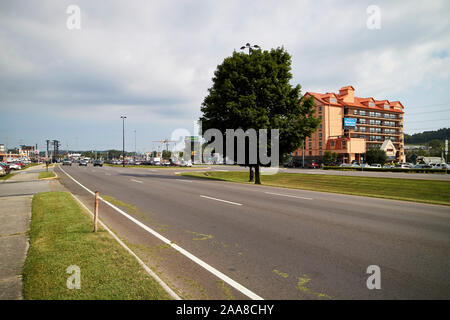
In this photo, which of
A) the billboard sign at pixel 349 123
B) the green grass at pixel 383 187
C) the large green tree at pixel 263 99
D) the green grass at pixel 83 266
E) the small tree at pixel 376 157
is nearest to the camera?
the green grass at pixel 83 266

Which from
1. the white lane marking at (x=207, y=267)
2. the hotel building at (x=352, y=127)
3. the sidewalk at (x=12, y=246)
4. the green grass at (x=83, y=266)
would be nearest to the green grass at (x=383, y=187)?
the white lane marking at (x=207, y=267)

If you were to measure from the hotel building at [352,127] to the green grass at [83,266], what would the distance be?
76034mm

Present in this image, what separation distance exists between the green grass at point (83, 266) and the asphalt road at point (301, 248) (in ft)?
1.76

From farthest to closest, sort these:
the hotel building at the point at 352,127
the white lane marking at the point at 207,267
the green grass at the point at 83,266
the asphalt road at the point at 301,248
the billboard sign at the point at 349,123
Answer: the hotel building at the point at 352,127 < the billboard sign at the point at 349,123 < the asphalt road at the point at 301,248 < the white lane marking at the point at 207,267 < the green grass at the point at 83,266

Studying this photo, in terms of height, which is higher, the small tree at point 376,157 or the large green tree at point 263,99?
the large green tree at point 263,99

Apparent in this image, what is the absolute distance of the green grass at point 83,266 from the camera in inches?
139

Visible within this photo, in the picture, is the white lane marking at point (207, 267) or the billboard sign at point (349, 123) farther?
the billboard sign at point (349, 123)

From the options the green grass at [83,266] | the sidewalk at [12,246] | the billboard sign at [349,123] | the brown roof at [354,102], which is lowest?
the sidewalk at [12,246]

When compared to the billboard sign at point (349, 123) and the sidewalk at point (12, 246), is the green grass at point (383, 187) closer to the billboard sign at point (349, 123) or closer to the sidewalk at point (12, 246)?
the sidewalk at point (12, 246)

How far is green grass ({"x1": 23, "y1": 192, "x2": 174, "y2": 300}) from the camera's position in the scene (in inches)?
139

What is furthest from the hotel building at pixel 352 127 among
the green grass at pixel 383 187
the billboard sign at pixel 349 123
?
the green grass at pixel 383 187
